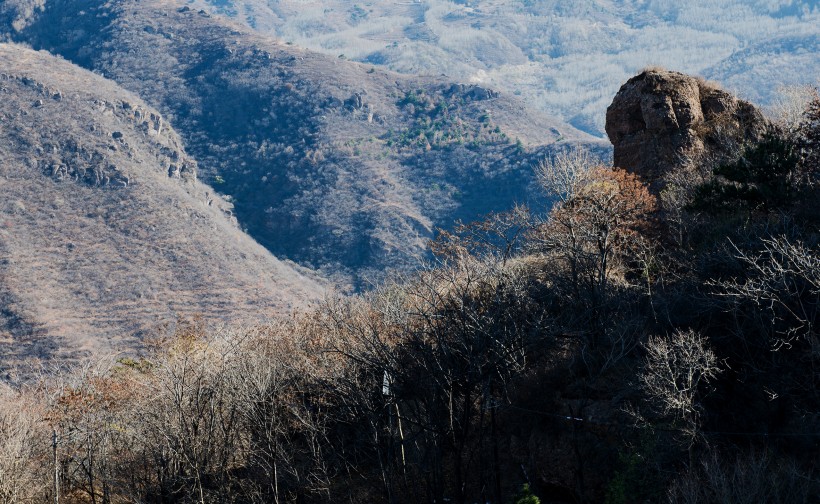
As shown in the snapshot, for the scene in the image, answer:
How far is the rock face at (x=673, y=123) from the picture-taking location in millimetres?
35062

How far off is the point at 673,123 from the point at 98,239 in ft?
259

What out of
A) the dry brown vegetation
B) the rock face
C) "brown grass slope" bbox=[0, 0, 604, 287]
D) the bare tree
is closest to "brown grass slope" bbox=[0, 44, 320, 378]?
"brown grass slope" bbox=[0, 0, 604, 287]

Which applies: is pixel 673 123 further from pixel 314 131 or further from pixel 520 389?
pixel 314 131

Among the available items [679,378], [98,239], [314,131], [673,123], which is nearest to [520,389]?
[679,378]

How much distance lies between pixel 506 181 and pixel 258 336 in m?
95.0

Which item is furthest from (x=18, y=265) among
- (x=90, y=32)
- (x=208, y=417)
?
(x=90, y=32)

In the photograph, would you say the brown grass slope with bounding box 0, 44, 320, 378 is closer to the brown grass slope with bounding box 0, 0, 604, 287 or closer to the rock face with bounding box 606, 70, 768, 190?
the brown grass slope with bounding box 0, 0, 604, 287

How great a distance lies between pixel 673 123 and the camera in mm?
35312

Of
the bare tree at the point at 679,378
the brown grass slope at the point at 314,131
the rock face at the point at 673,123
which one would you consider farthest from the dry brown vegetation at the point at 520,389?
the brown grass slope at the point at 314,131

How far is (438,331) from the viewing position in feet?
84.9

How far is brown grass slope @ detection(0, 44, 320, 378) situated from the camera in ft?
279

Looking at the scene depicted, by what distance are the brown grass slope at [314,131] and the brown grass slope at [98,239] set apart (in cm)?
892

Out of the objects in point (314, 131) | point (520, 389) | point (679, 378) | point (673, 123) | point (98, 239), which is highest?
point (673, 123)

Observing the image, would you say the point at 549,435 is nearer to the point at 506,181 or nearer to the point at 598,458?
the point at 598,458
